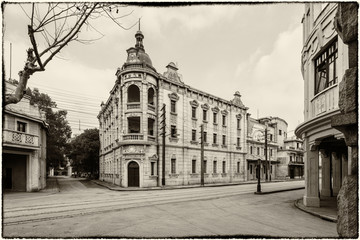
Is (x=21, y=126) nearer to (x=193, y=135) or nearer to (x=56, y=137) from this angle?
(x=56, y=137)

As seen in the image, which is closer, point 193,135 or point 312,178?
point 312,178

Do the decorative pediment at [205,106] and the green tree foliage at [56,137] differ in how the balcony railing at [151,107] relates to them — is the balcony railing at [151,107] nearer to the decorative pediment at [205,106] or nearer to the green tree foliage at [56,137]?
the decorative pediment at [205,106]

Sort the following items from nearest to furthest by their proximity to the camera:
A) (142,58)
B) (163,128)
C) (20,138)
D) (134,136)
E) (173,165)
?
(20,138) → (134,136) → (163,128) → (142,58) → (173,165)

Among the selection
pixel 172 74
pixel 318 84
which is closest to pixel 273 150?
pixel 172 74

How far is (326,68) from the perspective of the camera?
10.7 m

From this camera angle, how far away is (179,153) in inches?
1129

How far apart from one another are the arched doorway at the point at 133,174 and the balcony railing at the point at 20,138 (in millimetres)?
8394

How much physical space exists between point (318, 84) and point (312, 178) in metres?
4.14

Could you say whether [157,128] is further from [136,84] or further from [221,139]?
[221,139]

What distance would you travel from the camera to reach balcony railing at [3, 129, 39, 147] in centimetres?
1747

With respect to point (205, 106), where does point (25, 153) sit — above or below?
below

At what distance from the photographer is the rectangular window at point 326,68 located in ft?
33.0

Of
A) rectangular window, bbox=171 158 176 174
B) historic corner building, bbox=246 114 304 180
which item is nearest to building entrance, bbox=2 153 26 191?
rectangular window, bbox=171 158 176 174

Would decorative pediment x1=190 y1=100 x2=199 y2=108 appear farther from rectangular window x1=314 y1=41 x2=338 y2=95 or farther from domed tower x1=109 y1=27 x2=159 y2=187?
rectangular window x1=314 y1=41 x2=338 y2=95
